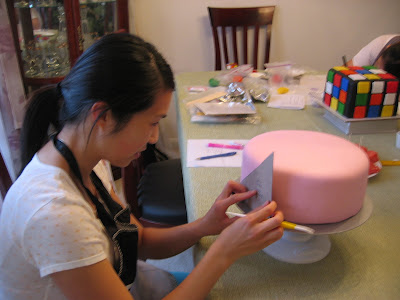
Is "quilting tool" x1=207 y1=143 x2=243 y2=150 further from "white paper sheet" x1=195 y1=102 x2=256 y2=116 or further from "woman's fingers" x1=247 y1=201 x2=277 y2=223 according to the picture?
"woman's fingers" x1=247 y1=201 x2=277 y2=223

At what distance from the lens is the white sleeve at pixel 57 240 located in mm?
579

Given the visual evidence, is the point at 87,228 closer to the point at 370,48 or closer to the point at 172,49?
the point at 370,48

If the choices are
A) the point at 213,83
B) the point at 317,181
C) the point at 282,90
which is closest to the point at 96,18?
the point at 213,83

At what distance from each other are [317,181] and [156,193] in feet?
2.85

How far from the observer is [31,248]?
59cm

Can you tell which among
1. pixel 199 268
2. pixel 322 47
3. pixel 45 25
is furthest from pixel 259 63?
pixel 199 268

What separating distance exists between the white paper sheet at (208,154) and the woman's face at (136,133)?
12.9 inches

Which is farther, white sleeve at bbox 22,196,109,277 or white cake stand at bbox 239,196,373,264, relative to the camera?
white cake stand at bbox 239,196,373,264

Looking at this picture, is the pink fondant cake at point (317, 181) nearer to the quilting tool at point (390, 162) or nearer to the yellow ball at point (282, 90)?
the quilting tool at point (390, 162)

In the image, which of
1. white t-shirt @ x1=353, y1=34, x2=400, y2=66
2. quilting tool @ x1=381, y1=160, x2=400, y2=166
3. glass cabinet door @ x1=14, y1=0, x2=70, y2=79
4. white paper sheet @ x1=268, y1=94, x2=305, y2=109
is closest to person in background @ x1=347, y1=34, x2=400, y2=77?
white t-shirt @ x1=353, y1=34, x2=400, y2=66

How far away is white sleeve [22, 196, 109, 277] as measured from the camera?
58 centimetres

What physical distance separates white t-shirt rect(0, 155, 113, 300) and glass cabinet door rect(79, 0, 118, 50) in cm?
157

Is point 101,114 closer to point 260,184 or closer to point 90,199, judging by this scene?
point 90,199

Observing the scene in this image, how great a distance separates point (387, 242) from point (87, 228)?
0.58 meters
